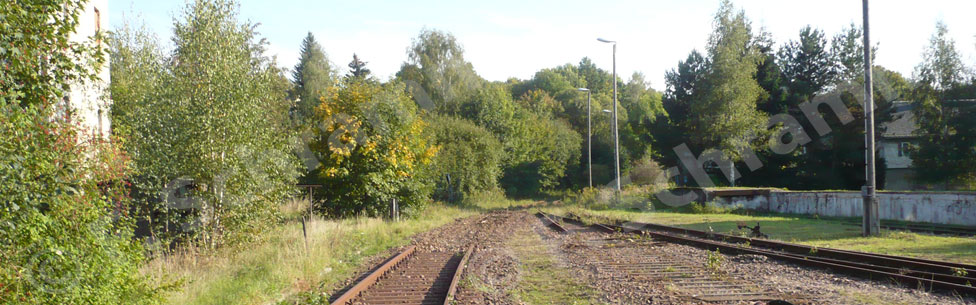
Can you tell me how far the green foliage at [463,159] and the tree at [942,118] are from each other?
90.0 ft

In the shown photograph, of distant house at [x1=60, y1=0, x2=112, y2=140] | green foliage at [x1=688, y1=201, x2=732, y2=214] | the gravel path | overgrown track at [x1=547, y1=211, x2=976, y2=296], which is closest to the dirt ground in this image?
the gravel path

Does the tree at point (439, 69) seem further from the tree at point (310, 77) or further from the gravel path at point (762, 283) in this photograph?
the gravel path at point (762, 283)

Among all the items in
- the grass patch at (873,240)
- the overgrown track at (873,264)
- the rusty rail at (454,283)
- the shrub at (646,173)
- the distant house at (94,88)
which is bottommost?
the grass patch at (873,240)

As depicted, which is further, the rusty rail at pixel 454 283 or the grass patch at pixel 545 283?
the grass patch at pixel 545 283

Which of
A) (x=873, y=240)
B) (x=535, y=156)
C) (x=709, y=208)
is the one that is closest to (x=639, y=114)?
(x=535, y=156)

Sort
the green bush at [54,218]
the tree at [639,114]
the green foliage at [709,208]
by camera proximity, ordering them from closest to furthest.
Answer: the green bush at [54,218], the green foliage at [709,208], the tree at [639,114]

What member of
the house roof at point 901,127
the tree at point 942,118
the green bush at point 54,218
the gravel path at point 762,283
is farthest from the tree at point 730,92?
the green bush at point 54,218

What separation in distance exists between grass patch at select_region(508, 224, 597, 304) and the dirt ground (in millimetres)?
14

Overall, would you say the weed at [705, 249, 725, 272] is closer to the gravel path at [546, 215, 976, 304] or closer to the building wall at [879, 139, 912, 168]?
the gravel path at [546, 215, 976, 304]

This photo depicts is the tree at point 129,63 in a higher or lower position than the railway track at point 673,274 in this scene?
higher

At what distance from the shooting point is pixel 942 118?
35.8m

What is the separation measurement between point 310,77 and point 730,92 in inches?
1508

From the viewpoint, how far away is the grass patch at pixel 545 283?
8.33 metres

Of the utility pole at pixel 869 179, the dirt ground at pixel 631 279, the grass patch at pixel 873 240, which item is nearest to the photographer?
the dirt ground at pixel 631 279
